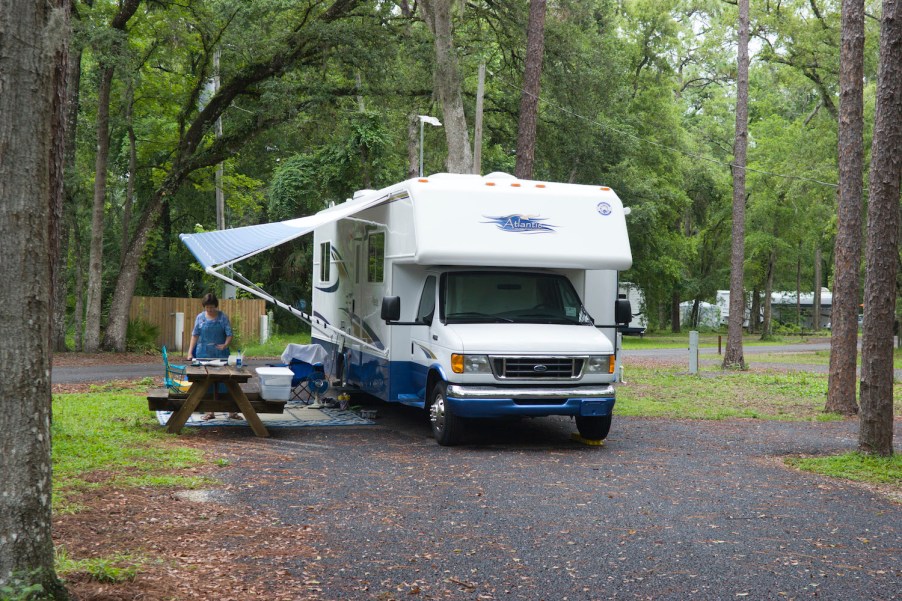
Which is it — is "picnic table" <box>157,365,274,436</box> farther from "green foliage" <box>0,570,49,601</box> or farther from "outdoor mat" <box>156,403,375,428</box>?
"green foliage" <box>0,570,49,601</box>

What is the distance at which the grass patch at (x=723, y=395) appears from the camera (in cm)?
1538

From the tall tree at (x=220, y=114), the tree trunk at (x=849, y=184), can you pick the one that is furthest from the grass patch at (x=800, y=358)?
the tall tree at (x=220, y=114)

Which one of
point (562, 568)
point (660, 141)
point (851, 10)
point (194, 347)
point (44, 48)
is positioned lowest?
point (562, 568)

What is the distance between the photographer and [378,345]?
12875mm

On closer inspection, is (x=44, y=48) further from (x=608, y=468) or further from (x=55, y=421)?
(x=55, y=421)

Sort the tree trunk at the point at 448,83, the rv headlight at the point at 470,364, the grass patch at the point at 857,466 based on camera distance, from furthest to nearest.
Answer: the tree trunk at the point at 448,83 < the rv headlight at the point at 470,364 < the grass patch at the point at 857,466

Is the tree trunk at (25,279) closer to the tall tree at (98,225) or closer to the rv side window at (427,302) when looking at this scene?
the rv side window at (427,302)

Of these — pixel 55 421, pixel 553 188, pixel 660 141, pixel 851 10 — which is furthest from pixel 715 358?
pixel 55 421

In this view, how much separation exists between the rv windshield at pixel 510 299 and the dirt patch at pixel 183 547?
4.35 metres

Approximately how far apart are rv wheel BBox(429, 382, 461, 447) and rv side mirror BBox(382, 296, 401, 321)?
924mm

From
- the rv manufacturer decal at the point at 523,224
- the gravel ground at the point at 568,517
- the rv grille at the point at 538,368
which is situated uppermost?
the rv manufacturer decal at the point at 523,224

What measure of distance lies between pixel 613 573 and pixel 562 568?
0.31 m

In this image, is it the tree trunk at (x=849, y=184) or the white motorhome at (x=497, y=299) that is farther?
the tree trunk at (x=849, y=184)

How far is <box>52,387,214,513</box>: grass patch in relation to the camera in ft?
27.0
